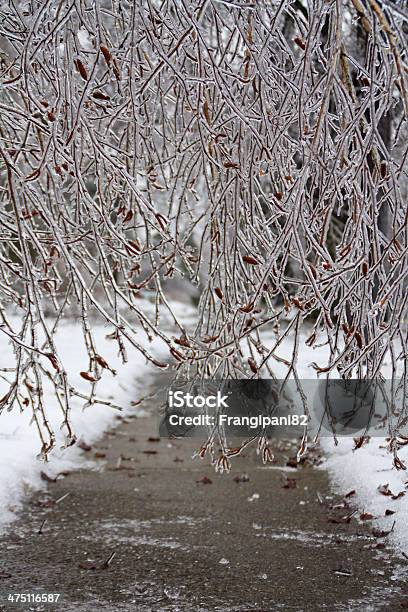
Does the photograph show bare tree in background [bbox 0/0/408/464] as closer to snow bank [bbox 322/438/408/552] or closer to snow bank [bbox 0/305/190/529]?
snow bank [bbox 0/305/190/529]

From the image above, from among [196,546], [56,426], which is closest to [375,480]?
[196,546]

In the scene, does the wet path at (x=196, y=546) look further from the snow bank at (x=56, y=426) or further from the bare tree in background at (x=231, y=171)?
the bare tree in background at (x=231, y=171)


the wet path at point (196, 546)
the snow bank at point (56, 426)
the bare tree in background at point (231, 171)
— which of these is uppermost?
the bare tree in background at point (231, 171)

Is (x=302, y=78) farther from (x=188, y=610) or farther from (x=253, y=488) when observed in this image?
(x=253, y=488)

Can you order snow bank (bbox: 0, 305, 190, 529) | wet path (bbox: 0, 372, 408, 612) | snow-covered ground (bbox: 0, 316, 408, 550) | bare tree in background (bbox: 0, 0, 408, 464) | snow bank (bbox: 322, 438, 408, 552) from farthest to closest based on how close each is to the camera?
snow bank (bbox: 0, 305, 190, 529)
snow-covered ground (bbox: 0, 316, 408, 550)
snow bank (bbox: 322, 438, 408, 552)
wet path (bbox: 0, 372, 408, 612)
bare tree in background (bbox: 0, 0, 408, 464)

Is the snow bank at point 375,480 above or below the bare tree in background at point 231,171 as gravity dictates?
below

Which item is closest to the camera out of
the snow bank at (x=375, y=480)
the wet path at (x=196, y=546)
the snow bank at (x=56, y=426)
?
Result: the wet path at (x=196, y=546)

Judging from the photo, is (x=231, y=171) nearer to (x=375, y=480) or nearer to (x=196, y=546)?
(x=196, y=546)

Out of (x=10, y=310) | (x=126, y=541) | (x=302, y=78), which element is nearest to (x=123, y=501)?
(x=126, y=541)

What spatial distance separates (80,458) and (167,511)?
167cm

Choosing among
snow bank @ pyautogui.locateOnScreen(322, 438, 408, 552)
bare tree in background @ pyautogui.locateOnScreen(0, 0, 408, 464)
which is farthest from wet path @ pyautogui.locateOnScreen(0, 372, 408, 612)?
bare tree in background @ pyautogui.locateOnScreen(0, 0, 408, 464)

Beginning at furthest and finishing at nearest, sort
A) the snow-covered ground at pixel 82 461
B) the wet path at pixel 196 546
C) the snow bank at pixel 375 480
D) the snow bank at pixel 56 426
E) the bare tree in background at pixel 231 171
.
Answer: the snow bank at pixel 56 426, the snow-covered ground at pixel 82 461, the snow bank at pixel 375 480, the wet path at pixel 196 546, the bare tree in background at pixel 231 171

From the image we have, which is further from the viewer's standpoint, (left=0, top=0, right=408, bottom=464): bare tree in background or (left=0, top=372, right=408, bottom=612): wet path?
(left=0, top=372, right=408, bottom=612): wet path

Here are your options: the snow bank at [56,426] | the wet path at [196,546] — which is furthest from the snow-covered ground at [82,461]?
the wet path at [196,546]
